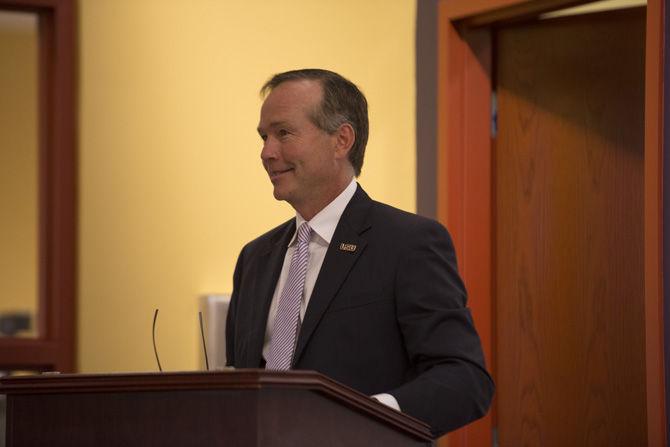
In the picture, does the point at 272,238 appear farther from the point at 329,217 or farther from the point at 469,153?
the point at 469,153

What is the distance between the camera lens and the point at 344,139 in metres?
2.42

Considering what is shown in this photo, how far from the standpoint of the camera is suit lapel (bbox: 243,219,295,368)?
2273mm

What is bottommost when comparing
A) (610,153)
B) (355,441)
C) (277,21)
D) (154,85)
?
(355,441)

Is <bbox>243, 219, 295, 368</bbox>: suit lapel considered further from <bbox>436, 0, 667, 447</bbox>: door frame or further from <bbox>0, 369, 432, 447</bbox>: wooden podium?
<bbox>436, 0, 667, 447</bbox>: door frame

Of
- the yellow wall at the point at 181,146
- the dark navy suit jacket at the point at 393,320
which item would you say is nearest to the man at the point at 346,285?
the dark navy suit jacket at the point at 393,320

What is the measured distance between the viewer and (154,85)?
4.05m

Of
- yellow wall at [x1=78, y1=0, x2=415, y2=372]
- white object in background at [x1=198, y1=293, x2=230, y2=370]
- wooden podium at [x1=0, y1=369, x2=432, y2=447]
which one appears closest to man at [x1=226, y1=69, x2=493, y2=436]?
wooden podium at [x1=0, y1=369, x2=432, y2=447]

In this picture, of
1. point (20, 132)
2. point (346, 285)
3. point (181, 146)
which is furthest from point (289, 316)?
point (20, 132)

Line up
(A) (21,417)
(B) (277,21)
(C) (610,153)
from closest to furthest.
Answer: (A) (21,417) < (C) (610,153) < (B) (277,21)

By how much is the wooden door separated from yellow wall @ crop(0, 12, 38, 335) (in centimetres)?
169

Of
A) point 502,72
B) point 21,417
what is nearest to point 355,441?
point 21,417

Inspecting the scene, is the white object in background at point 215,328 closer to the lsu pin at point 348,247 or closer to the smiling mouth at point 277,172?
the smiling mouth at point 277,172

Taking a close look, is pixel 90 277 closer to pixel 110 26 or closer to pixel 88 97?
pixel 88 97

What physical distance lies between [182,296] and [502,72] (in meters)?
1.40
